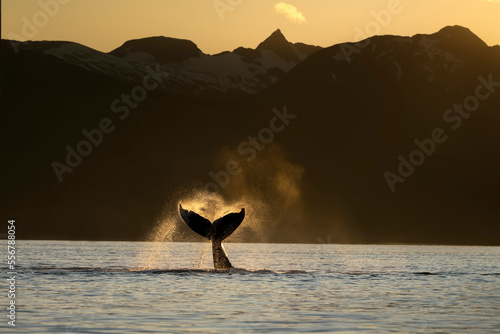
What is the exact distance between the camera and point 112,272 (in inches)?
2040

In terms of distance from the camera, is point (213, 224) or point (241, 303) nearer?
point (241, 303)

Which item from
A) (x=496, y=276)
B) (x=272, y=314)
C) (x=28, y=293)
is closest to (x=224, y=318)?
(x=272, y=314)

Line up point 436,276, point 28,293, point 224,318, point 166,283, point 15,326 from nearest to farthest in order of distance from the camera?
point 15,326 < point 224,318 < point 28,293 < point 166,283 < point 436,276

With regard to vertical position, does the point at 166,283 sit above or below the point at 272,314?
above

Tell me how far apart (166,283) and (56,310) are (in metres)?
12.9

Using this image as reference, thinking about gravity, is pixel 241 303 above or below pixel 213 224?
below

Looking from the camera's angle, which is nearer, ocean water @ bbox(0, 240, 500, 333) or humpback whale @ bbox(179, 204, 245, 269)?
ocean water @ bbox(0, 240, 500, 333)

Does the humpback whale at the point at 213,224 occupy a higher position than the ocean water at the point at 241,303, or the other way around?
the humpback whale at the point at 213,224

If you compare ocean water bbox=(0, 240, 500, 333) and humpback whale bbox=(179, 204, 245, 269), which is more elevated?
humpback whale bbox=(179, 204, 245, 269)

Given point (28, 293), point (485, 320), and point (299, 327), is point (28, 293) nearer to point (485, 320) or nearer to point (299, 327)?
point (299, 327)

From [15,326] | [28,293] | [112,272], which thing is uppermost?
[112,272]

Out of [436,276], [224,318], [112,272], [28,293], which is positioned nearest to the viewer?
[224,318]

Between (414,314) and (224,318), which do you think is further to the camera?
(414,314)

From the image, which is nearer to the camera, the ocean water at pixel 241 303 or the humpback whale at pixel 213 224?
the ocean water at pixel 241 303
